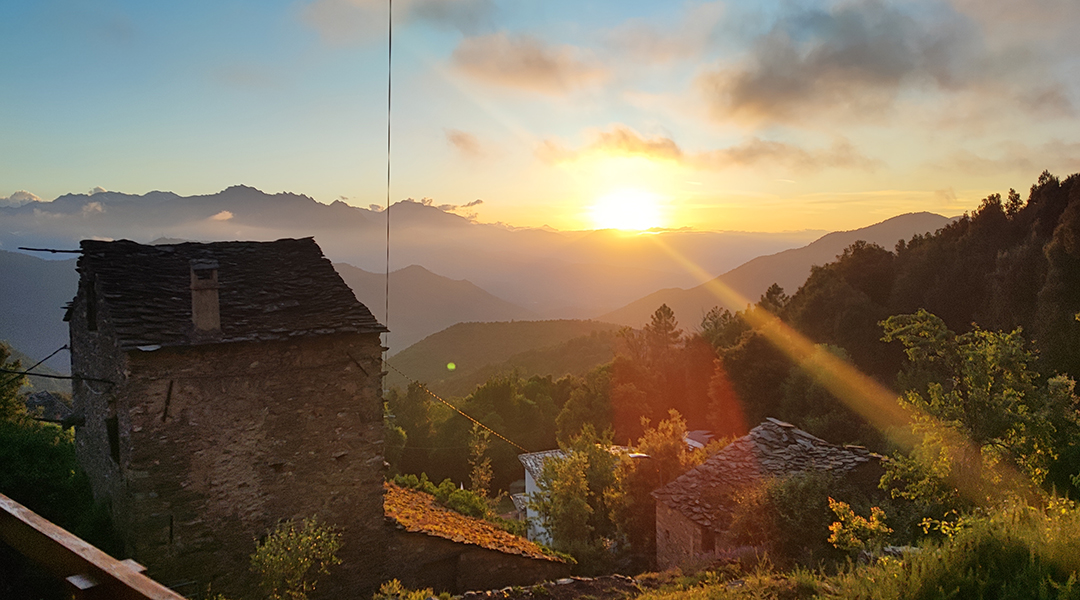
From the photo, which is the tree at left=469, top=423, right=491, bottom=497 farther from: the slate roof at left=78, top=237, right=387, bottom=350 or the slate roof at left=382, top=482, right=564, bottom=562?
the slate roof at left=78, top=237, right=387, bottom=350

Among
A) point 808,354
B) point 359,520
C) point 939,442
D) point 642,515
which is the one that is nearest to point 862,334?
point 808,354

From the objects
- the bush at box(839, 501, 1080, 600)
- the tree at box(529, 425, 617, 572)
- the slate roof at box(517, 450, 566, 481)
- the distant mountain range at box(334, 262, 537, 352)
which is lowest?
the distant mountain range at box(334, 262, 537, 352)

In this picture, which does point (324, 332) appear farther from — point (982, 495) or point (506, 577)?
point (982, 495)

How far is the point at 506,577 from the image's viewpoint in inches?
587

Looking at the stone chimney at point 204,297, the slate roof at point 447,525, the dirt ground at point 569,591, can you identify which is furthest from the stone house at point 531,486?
the stone chimney at point 204,297

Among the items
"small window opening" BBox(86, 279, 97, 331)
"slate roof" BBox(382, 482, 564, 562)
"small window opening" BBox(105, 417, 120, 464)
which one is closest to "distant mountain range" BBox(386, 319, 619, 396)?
"slate roof" BBox(382, 482, 564, 562)

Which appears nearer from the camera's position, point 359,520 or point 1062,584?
point 1062,584

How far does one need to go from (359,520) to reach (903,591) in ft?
36.8

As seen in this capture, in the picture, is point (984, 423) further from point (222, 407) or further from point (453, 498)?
point (453, 498)

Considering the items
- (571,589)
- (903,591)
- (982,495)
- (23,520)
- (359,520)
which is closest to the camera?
(23,520)

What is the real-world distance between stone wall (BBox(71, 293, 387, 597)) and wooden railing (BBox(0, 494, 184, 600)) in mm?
9997

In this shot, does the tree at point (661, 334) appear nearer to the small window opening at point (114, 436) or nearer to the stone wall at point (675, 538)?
the stone wall at point (675, 538)

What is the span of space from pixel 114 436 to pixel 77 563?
12.2 meters

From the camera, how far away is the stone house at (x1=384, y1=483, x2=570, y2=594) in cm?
1384
